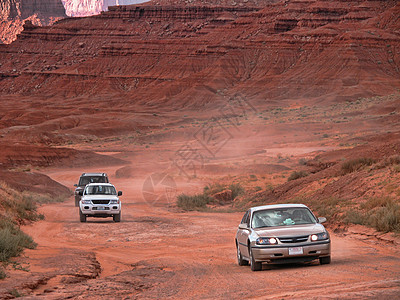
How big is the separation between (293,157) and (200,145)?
20.3 m

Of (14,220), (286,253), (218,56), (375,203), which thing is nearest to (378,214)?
(375,203)

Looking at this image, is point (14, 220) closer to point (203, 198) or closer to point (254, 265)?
point (254, 265)

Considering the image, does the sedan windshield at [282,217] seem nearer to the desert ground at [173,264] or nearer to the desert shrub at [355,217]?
the desert ground at [173,264]

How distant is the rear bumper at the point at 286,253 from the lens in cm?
1155

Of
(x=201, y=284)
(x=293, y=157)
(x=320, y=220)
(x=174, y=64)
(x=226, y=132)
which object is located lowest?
(x=201, y=284)

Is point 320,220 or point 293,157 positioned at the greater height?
point 293,157

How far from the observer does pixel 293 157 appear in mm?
51156

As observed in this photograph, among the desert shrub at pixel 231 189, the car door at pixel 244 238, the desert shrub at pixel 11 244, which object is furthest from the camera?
the desert shrub at pixel 231 189

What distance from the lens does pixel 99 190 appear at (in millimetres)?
23562

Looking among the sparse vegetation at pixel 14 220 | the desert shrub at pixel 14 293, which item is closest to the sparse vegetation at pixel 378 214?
the sparse vegetation at pixel 14 220

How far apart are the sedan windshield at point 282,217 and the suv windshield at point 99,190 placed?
11.7 metres

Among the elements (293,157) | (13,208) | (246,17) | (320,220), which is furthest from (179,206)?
(246,17)

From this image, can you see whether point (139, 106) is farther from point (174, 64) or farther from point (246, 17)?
point (246, 17)

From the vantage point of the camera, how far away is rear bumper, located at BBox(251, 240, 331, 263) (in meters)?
11.5
